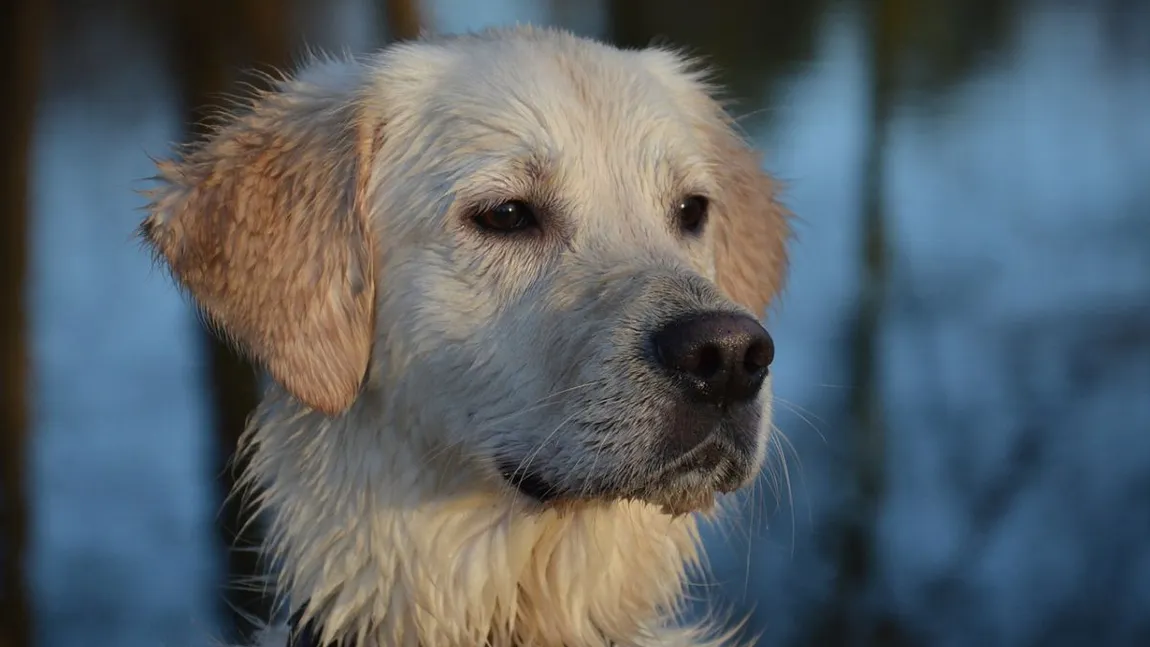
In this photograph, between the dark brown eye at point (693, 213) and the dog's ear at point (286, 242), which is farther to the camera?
the dark brown eye at point (693, 213)

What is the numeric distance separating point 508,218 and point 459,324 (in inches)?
10.5

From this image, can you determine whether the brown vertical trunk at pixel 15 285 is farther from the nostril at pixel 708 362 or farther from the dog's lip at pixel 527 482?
the nostril at pixel 708 362

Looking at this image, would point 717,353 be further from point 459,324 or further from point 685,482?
point 459,324

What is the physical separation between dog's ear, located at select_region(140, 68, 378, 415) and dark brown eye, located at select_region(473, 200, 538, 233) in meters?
0.26

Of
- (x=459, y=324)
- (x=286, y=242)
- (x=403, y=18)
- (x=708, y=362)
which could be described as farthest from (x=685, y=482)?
(x=403, y=18)

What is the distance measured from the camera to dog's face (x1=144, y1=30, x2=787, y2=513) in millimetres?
2125

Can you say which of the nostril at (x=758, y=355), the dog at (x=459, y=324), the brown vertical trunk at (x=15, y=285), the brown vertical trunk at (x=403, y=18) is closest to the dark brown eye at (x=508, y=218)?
the dog at (x=459, y=324)

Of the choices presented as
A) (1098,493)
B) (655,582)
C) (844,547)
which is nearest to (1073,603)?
(1098,493)

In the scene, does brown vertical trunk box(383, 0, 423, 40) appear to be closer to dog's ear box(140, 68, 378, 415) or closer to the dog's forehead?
the dog's forehead

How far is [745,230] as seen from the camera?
3.13 metres

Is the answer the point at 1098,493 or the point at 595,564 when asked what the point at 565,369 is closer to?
the point at 595,564

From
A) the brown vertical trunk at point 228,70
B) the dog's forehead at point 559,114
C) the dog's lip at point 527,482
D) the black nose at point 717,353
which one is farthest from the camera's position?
the brown vertical trunk at point 228,70

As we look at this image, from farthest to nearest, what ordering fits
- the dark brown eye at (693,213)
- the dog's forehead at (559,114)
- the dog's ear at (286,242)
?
the dark brown eye at (693,213) → the dog's forehead at (559,114) → the dog's ear at (286,242)

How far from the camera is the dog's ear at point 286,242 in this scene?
2393 mm
